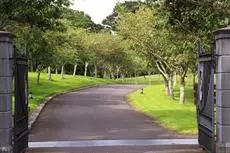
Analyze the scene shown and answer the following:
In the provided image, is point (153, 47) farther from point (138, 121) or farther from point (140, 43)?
point (138, 121)

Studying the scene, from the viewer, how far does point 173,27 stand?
19.3 meters

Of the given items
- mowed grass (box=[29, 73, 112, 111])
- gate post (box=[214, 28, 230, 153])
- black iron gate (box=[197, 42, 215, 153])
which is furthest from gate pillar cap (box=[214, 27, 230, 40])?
mowed grass (box=[29, 73, 112, 111])

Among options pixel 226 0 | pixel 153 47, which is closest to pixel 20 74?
pixel 226 0

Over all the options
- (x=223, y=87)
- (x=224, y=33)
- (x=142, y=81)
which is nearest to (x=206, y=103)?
(x=223, y=87)

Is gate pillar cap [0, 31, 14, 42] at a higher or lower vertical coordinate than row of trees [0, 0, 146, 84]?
lower

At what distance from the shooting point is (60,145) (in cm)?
1421

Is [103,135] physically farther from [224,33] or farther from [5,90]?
[224,33]

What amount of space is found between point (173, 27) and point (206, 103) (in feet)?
23.6

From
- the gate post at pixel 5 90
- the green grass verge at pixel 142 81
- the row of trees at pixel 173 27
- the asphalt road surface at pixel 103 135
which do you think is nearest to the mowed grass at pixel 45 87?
the asphalt road surface at pixel 103 135

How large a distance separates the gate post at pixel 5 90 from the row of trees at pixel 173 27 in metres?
7.57

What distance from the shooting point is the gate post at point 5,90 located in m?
11.2

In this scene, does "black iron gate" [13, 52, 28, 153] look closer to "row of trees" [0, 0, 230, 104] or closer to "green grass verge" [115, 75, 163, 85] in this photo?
"row of trees" [0, 0, 230, 104]

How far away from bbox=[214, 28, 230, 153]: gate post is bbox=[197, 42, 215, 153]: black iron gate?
0.18 metres

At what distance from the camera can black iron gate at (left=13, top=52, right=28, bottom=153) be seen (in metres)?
11.8
